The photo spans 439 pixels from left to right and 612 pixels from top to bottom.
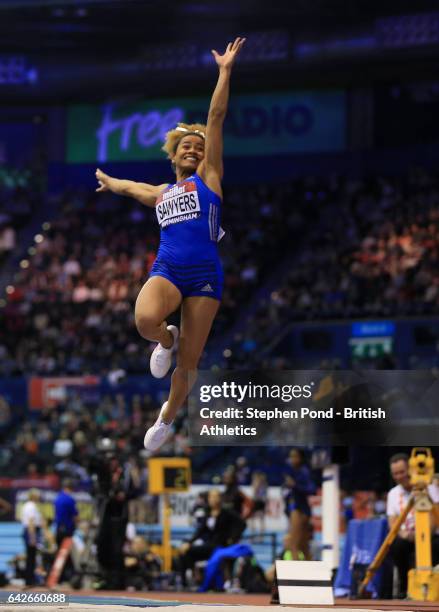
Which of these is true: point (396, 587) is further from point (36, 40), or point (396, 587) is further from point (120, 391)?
point (36, 40)

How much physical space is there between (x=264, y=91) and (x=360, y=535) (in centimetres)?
2135

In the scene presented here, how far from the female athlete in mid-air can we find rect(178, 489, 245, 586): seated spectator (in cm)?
633

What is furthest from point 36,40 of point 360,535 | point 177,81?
point 360,535

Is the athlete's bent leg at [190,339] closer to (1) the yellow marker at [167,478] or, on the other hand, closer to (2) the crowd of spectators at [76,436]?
(1) the yellow marker at [167,478]

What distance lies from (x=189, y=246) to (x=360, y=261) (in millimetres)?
18621

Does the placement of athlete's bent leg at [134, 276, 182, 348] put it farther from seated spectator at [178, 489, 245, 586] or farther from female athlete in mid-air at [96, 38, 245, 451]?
seated spectator at [178, 489, 245, 586]

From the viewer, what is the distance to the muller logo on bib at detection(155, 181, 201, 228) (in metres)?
8.56

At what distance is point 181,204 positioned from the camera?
8.59m

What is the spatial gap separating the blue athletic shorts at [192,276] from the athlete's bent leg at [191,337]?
0.19 ft

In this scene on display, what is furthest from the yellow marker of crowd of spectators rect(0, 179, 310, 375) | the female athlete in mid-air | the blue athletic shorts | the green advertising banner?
the green advertising banner

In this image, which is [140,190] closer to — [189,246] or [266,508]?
[189,246]

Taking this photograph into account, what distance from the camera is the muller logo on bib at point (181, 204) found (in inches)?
337

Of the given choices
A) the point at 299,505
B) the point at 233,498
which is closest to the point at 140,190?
the point at 299,505

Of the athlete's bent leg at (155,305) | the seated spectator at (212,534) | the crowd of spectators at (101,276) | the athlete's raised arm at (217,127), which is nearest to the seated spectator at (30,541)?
the seated spectator at (212,534)
